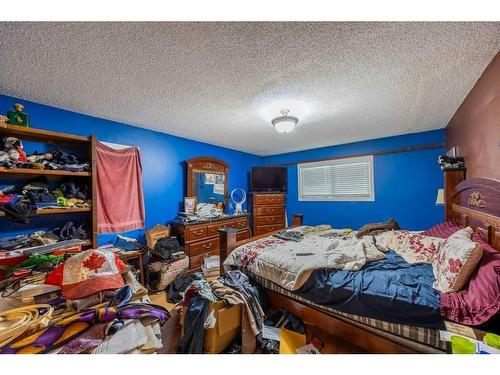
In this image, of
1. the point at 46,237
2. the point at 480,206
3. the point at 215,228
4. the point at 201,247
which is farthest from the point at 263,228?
the point at 46,237

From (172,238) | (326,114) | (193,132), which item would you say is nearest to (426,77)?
(326,114)

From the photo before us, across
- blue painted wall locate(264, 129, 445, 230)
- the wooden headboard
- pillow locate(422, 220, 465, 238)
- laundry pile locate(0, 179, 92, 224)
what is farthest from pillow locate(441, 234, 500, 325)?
laundry pile locate(0, 179, 92, 224)

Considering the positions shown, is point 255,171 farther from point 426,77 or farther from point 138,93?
point 426,77

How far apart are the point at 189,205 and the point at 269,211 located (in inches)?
70.9

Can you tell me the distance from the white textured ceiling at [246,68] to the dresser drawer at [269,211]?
7.46 feet

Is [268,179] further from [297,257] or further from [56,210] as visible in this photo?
[56,210]

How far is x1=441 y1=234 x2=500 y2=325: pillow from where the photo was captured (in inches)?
38.8

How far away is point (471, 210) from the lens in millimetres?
1689

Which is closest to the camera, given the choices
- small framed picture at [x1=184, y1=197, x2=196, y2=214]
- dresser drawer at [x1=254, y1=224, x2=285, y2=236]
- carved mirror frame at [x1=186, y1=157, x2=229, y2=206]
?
small framed picture at [x1=184, y1=197, x2=196, y2=214]

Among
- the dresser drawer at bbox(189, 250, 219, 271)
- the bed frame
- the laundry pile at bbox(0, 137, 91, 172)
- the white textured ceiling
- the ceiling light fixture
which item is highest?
the white textured ceiling

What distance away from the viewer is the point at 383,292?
126 cm

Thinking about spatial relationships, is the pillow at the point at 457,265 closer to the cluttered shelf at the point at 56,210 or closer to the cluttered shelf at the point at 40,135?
the cluttered shelf at the point at 56,210

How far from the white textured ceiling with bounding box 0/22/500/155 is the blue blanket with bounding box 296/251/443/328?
4.99 ft

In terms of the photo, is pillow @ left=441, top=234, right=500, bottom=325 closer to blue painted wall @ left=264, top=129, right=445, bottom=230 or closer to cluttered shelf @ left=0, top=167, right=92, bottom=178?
blue painted wall @ left=264, top=129, right=445, bottom=230
